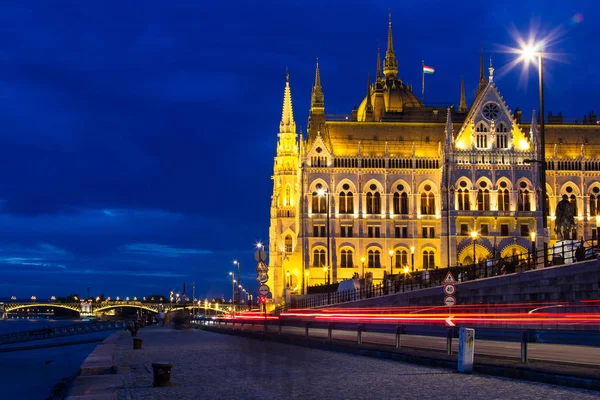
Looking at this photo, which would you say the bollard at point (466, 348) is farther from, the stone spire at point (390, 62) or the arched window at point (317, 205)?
the stone spire at point (390, 62)

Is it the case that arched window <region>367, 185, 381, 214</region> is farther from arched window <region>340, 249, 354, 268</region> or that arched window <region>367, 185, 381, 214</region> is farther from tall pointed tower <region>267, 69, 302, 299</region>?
tall pointed tower <region>267, 69, 302, 299</region>

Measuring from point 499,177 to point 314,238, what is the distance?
2283 cm

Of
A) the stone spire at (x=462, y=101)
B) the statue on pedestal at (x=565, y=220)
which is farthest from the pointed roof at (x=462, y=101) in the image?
the statue on pedestal at (x=565, y=220)

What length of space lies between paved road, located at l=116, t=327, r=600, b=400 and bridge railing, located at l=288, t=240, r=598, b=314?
13601 mm

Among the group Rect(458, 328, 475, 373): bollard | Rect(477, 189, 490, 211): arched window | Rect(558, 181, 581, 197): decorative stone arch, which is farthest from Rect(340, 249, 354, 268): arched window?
Rect(458, 328, 475, 373): bollard

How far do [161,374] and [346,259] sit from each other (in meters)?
85.7

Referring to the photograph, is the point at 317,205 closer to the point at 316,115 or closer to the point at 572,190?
the point at 316,115

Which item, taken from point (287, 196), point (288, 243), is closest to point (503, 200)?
point (288, 243)

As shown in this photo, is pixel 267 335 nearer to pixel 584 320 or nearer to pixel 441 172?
pixel 584 320

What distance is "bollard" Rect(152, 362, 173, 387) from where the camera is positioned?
643 inches

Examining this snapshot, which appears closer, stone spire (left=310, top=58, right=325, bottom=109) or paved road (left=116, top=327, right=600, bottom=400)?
paved road (left=116, top=327, right=600, bottom=400)

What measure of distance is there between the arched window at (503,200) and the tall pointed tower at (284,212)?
24274mm

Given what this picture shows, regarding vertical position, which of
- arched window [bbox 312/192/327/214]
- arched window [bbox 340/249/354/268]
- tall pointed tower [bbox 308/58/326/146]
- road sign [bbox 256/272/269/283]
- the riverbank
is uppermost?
tall pointed tower [bbox 308/58/326/146]

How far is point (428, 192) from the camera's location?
10294 centimetres
